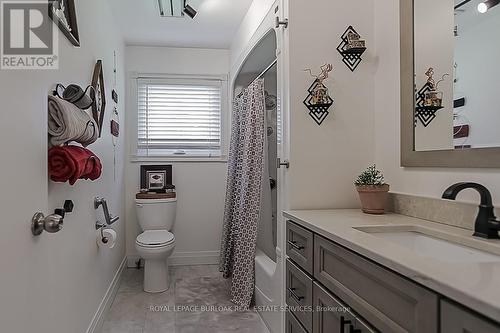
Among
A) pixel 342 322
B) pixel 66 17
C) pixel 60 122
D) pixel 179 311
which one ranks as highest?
pixel 66 17

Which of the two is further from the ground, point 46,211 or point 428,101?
point 428,101

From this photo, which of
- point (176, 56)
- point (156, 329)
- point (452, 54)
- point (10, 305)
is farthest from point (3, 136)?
point (176, 56)

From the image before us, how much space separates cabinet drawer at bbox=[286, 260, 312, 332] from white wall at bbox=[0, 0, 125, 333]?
0.99m

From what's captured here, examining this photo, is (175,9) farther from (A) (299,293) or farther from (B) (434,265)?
(B) (434,265)

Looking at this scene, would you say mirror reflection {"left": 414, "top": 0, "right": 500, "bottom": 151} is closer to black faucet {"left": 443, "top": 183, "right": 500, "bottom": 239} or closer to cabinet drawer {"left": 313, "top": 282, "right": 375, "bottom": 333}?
black faucet {"left": 443, "top": 183, "right": 500, "bottom": 239}

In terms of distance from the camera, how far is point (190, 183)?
387 cm

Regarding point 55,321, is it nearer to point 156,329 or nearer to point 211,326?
point 156,329

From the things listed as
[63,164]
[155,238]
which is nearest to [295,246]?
[63,164]

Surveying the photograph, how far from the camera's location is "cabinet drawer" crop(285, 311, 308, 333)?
1.57 meters

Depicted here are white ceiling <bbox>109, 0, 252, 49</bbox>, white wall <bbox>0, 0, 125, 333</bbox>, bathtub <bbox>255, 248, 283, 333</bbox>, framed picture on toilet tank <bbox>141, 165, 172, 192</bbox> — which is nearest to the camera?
white wall <bbox>0, 0, 125, 333</bbox>

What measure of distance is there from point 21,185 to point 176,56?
10.3 ft

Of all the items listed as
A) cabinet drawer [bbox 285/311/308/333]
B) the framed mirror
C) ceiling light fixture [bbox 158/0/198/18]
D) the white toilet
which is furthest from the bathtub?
ceiling light fixture [bbox 158/0/198/18]

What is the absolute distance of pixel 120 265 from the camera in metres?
3.37

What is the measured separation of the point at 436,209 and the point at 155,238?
2.32 m
